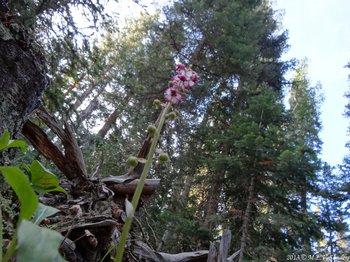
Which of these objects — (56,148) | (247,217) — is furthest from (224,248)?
(247,217)

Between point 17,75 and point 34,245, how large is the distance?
7.36ft

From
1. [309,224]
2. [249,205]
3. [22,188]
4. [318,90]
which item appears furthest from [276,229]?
→ [318,90]

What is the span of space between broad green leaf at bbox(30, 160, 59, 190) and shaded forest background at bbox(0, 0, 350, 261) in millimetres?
3914

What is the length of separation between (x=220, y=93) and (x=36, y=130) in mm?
9494

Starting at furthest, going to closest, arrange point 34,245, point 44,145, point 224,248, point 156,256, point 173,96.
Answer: point 44,145
point 156,256
point 224,248
point 173,96
point 34,245

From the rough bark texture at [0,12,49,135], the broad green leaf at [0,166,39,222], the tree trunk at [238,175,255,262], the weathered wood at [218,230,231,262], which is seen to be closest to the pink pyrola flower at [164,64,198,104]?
the broad green leaf at [0,166,39,222]

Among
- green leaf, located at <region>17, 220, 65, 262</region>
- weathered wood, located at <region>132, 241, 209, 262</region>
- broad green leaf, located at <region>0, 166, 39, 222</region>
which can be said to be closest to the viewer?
green leaf, located at <region>17, 220, 65, 262</region>

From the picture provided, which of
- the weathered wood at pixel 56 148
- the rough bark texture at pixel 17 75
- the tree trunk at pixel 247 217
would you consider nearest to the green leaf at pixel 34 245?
the rough bark texture at pixel 17 75

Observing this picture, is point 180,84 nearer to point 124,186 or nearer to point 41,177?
point 41,177

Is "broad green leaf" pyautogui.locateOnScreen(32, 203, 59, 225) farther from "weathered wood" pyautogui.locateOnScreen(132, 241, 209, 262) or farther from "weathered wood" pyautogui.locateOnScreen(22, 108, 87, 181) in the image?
"weathered wood" pyautogui.locateOnScreen(22, 108, 87, 181)

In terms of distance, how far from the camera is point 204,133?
1044 cm

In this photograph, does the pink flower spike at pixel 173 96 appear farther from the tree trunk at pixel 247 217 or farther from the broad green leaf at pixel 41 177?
the tree trunk at pixel 247 217

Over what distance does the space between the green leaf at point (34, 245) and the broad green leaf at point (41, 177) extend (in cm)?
69

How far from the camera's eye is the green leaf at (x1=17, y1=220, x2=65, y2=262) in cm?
45
